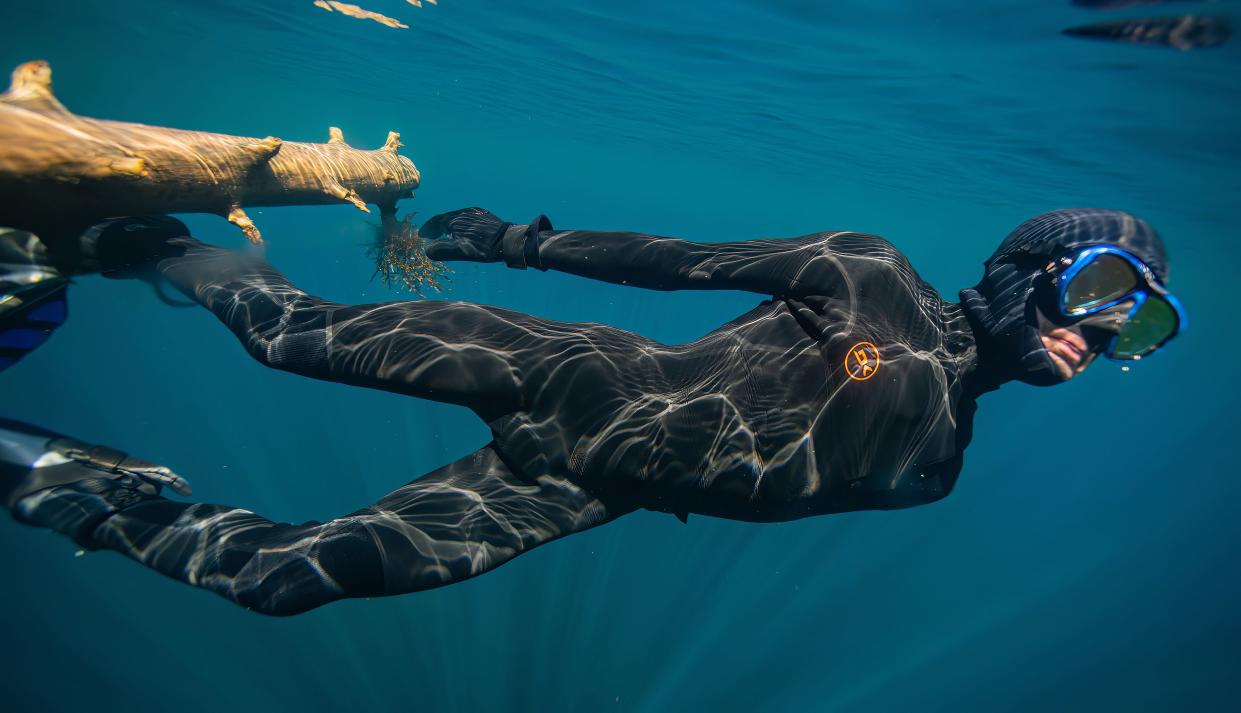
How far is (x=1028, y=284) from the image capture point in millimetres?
2508

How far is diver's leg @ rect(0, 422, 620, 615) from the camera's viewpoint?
1.94 meters

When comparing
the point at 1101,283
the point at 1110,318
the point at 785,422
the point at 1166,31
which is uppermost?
the point at 1166,31

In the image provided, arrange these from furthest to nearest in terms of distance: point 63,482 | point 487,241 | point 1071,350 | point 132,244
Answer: point 487,241 → point 132,244 → point 1071,350 → point 63,482

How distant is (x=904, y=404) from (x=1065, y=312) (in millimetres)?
973

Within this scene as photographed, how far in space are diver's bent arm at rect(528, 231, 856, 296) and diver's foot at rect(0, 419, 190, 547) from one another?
7.45ft

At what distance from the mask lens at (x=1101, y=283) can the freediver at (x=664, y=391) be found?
1 cm

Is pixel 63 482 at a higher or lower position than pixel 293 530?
lower

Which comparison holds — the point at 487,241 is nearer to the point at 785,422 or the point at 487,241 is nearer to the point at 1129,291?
the point at 785,422

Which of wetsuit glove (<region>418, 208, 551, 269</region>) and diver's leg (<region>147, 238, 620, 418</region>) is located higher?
wetsuit glove (<region>418, 208, 551, 269</region>)

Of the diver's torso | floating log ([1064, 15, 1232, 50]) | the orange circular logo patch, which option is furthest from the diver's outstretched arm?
floating log ([1064, 15, 1232, 50])

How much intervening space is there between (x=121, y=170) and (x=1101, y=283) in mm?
4686

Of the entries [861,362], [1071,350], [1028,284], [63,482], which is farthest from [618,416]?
[63,482]

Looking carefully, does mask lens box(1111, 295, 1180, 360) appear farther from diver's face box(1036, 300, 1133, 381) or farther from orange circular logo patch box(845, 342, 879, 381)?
orange circular logo patch box(845, 342, 879, 381)

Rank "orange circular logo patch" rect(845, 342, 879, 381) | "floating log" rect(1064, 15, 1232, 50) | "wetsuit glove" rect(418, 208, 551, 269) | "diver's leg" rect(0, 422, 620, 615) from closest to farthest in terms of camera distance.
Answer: "diver's leg" rect(0, 422, 620, 615)
"orange circular logo patch" rect(845, 342, 879, 381)
"wetsuit glove" rect(418, 208, 551, 269)
"floating log" rect(1064, 15, 1232, 50)
